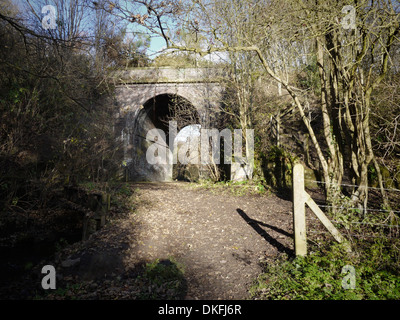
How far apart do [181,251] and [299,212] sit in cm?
239

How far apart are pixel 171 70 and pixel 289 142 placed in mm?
7537

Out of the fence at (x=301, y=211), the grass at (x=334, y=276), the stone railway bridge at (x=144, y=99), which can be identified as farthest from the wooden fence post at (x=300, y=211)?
the stone railway bridge at (x=144, y=99)

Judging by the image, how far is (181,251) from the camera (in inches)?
191

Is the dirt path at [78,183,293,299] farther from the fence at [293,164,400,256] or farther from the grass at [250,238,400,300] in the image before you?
the fence at [293,164,400,256]

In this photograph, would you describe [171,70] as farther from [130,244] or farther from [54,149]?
[130,244]

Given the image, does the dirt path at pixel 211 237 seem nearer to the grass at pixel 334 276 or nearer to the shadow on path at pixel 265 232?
the shadow on path at pixel 265 232

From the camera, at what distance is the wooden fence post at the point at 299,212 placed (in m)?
3.77

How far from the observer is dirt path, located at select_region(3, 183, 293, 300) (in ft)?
11.7

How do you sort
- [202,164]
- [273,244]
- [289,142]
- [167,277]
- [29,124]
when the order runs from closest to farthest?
[167,277]
[273,244]
[29,124]
[289,142]
[202,164]

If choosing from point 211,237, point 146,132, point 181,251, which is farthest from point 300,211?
point 146,132

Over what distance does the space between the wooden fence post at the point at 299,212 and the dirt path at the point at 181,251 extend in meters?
0.42

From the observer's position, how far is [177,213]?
7.14m
